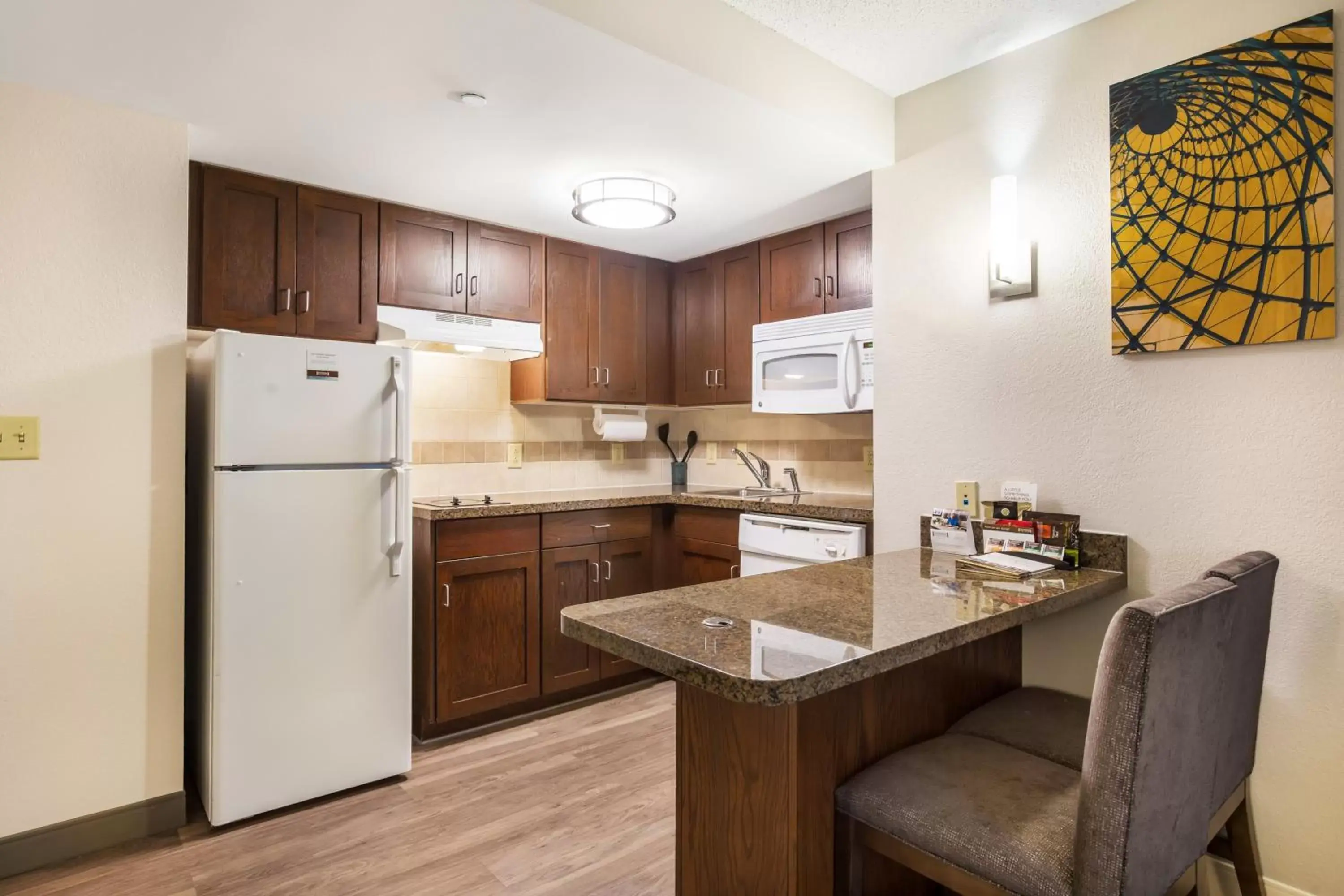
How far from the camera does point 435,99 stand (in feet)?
6.78

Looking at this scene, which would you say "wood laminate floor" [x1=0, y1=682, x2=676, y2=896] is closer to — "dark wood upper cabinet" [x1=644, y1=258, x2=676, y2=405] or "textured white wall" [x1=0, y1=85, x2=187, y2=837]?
"textured white wall" [x1=0, y1=85, x2=187, y2=837]

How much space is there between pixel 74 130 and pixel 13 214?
0.29 meters

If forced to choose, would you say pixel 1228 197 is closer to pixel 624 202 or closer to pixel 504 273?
pixel 624 202

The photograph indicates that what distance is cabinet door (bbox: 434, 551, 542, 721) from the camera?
2814 mm

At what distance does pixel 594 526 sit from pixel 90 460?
1.79 meters

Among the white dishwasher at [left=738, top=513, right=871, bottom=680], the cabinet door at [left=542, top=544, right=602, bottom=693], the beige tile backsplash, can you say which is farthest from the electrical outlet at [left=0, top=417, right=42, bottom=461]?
the white dishwasher at [left=738, top=513, right=871, bottom=680]

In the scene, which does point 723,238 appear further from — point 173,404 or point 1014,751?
point 1014,751

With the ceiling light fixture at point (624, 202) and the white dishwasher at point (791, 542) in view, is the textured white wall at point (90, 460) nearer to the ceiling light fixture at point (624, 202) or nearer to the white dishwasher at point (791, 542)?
the ceiling light fixture at point (624, 202)

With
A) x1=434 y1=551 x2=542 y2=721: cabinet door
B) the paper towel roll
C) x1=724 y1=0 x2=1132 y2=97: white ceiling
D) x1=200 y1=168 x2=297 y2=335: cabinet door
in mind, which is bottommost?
x1=434 y1=551 x2=542 y2=721: cabinet door

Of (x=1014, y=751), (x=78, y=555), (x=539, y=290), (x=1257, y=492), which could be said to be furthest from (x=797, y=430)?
(x=78, y=555)

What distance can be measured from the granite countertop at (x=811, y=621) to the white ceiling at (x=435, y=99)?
136cm

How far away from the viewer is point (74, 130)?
2062 millimetres

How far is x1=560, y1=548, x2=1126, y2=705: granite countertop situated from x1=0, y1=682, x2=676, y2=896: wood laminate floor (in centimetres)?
95

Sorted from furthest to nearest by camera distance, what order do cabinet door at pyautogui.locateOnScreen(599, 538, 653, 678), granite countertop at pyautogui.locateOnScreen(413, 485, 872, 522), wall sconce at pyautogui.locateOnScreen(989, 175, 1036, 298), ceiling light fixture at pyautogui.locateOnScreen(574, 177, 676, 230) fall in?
cabinet door at pyautogui.locateOnScreen(599, 538, 653, 678) < granite countertop at pyautogui.locateOnScreen(413, 485, 872, 522) < ceiling light fixture at pyautogui.locateOnScreen(574, 177, 676, 230) < wall sconce at pyautogui.locateOnScreen(989, 175, 1036, 298)
